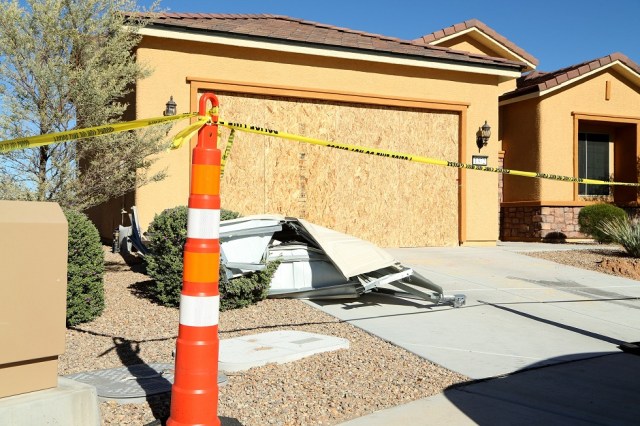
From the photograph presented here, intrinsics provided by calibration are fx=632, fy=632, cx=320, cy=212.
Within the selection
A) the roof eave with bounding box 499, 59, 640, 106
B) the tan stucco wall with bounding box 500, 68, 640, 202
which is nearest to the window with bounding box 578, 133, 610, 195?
the tan stucco wall with bounding box 500, 68, 640, 202

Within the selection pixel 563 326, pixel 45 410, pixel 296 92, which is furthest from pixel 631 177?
pixel 45 410

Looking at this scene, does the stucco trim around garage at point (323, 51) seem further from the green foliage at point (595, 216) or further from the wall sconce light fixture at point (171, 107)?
the green foliage at point (595, 216)

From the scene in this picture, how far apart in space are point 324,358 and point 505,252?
27.3ft

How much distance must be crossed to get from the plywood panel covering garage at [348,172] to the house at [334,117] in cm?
2

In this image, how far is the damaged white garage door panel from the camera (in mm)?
7191

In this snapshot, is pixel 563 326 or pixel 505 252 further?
pixel 505 252

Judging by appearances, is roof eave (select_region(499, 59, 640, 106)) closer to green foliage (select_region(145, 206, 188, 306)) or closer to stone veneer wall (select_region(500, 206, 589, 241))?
stone veneer wall (select_region(500, 206, 589, 241))

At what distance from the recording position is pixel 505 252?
41.5 feet

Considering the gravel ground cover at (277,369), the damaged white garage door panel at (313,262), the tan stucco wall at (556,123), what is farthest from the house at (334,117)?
the gravel ground cover at (277,369)

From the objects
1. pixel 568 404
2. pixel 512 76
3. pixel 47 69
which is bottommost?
pixel 568 404

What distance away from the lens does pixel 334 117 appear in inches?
492

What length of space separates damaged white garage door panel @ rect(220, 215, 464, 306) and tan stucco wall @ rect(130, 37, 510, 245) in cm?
364

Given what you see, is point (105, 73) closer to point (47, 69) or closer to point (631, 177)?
point (47, 69)

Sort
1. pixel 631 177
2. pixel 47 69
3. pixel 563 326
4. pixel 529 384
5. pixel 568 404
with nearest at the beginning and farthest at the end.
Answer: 1. pixel 568 404
2. pixel 529 384
3. pixel 563 326
4. pixel 47 69
5. pixel 631 177
